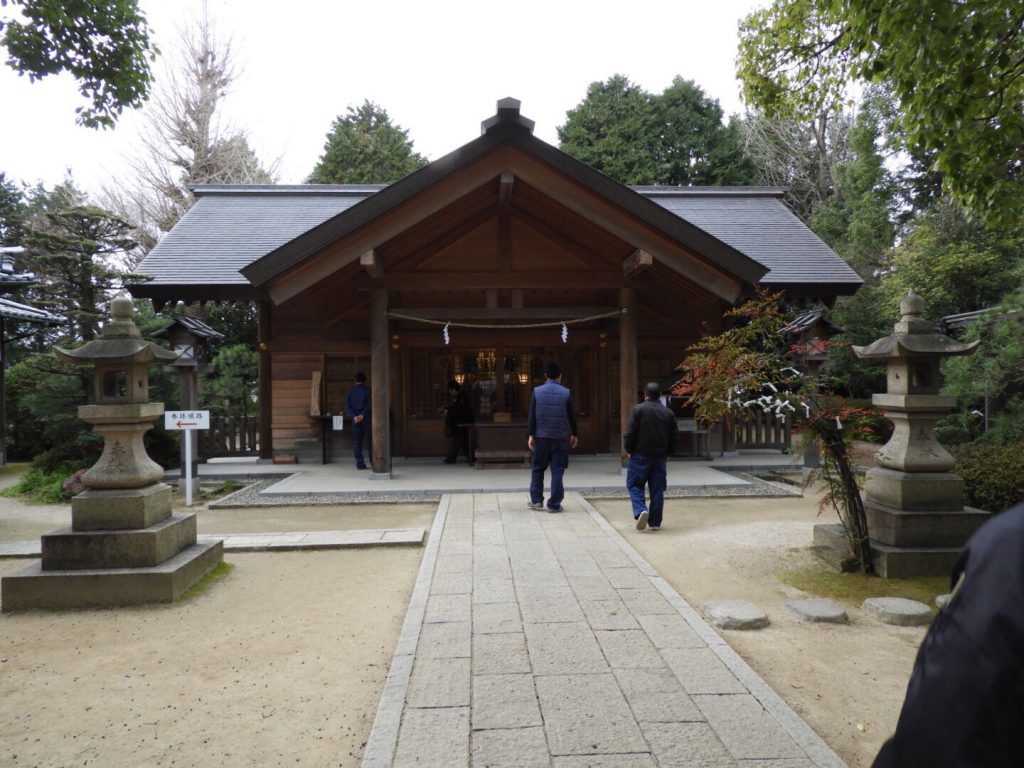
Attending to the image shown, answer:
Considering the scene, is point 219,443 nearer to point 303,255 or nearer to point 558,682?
point 303,255

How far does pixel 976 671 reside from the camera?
0.66 m

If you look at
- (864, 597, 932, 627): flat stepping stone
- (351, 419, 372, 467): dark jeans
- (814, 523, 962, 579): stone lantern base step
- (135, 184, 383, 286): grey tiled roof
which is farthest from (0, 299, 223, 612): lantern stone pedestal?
(135, 184, 383, 286): grey tiled roof

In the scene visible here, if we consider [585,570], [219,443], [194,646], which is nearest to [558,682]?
[585,570]

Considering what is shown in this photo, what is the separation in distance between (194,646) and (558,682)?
256cm

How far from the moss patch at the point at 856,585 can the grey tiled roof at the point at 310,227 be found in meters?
8.67

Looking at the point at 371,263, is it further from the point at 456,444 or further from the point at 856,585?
the point at 856,585

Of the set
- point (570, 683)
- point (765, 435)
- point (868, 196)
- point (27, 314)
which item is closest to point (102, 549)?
point (570, 683)

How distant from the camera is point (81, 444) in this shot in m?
11.3

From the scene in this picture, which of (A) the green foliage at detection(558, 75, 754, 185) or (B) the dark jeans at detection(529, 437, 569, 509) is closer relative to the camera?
(B) the dark jeans at detection(529, 437, 569, 509)

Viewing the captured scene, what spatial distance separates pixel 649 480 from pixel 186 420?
22.1 ft

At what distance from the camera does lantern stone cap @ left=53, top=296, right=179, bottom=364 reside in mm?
5465

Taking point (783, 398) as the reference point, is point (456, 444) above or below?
below

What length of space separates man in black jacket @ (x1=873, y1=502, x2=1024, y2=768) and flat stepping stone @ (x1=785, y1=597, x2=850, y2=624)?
14.0 feet

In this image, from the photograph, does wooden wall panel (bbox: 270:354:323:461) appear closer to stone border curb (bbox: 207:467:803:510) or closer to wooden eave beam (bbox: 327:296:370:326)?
wooden eave beam (bbox: 327:296:370:326)
